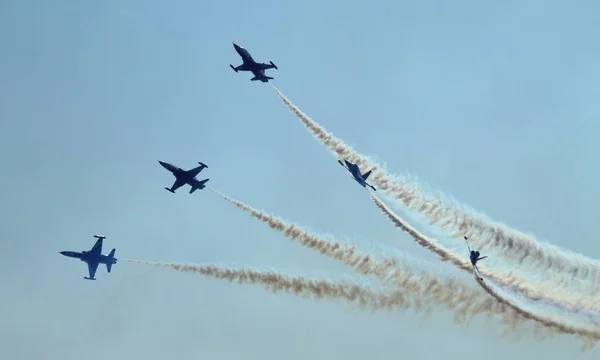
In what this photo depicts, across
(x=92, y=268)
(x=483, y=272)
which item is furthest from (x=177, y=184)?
(x=483, y=272)

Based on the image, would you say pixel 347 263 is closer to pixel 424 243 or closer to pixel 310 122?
pixel 424 243

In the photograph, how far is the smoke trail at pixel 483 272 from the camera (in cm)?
5425

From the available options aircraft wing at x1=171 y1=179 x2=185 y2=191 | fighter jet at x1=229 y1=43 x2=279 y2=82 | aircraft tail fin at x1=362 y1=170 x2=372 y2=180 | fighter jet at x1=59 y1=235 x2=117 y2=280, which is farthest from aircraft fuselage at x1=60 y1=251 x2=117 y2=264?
aircraft tail fin at x1=362 y1=170 x2=372 y2=180

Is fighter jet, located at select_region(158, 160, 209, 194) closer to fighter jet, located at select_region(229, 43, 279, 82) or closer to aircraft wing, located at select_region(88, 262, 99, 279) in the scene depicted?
fighter jet, located at select_region(229, 43, 279, 82)

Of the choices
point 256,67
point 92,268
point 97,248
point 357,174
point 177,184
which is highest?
point 256,67

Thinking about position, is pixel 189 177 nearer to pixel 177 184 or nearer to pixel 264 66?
pixel 177 184

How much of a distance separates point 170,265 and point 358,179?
24045 mm

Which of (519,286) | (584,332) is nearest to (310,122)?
(519,286)

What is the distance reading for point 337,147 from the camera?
7538 centimetres

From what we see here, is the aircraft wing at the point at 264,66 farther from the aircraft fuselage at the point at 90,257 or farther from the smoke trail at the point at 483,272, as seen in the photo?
the aircraft fuselage at the point at 90,257

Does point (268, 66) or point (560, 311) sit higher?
point (268, 66)

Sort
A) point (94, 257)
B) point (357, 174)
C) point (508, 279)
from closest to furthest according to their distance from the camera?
1. point (508, 279)
2. point (357, 174)
3. point (94, 257)

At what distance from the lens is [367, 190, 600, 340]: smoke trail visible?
178 feet

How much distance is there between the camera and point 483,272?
194ft
